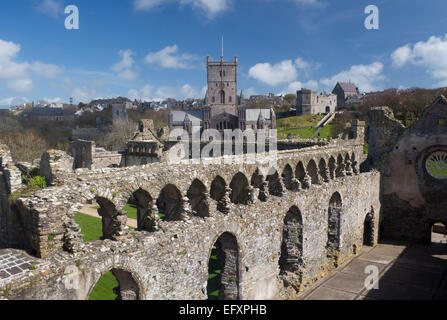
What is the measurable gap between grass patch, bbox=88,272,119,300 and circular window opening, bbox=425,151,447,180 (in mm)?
19974

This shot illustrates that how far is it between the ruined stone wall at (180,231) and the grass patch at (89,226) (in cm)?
1100

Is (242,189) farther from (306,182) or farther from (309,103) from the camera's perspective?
(309,103)

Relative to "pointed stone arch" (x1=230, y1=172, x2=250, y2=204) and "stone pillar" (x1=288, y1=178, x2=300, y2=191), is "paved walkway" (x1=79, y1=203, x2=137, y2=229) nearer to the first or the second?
"pointed stone arch" (x1=230, y1=172, x2=250, y2=204)

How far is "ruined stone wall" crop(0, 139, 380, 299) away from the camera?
27.6 ft

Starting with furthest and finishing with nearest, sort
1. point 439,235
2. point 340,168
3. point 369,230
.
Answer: point 439,235, point 369,230, point 340,168

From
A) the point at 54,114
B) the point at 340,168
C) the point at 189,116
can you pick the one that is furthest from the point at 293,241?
the point at 54,114

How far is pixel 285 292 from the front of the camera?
15.5 metres

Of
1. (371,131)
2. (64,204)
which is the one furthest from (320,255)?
(64,204)

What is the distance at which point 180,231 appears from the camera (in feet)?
35.4

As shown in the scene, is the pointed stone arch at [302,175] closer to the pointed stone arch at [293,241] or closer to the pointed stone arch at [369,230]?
the pointed stone arch at [293,241]

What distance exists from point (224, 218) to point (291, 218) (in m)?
5.65

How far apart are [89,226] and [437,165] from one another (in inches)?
930

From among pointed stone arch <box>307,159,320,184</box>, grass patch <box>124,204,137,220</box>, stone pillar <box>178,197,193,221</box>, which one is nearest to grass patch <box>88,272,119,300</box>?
stone pillar <box>178,197,193,221</box>

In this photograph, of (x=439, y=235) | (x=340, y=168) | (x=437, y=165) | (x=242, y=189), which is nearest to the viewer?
(x=242, y=189)
